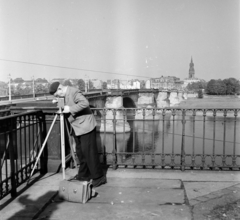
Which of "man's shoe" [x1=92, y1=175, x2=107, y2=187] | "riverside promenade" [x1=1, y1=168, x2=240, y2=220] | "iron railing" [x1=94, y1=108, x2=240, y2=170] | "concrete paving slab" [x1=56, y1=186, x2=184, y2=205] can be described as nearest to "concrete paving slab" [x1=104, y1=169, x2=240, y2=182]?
"riverside promenade" [x1=1, y1=168, x2=240, y2=220]

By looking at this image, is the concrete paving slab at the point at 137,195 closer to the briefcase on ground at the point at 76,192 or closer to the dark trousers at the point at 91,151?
the briefcase on ground at the point at 76,192

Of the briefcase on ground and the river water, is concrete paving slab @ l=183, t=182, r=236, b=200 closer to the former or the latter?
the river water

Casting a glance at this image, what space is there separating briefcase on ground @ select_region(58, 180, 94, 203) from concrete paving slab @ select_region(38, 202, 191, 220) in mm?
68

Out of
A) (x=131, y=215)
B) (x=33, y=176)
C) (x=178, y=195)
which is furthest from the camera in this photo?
(x=33, y=176)

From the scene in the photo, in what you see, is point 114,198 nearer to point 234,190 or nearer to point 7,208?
point 7,208

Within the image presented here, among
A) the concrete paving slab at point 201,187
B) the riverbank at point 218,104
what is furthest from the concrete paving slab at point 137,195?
the riverbank at point 218,104

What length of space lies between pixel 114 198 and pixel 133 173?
1.20m

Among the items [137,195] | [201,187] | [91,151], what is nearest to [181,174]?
[201,187]

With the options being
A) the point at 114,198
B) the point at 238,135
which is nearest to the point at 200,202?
the point at 114,198

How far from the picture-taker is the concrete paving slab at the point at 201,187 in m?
3.90

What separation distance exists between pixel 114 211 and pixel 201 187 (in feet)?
4.74

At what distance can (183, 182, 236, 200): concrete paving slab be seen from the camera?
3.90 metres

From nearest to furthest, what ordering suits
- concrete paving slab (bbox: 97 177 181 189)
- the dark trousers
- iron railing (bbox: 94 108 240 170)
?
the dark trousers < concrete paving slab (bbox: 97 177 181 189) < iron railing (bbox: 94 108 240 170)

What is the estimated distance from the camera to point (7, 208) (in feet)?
11.2
